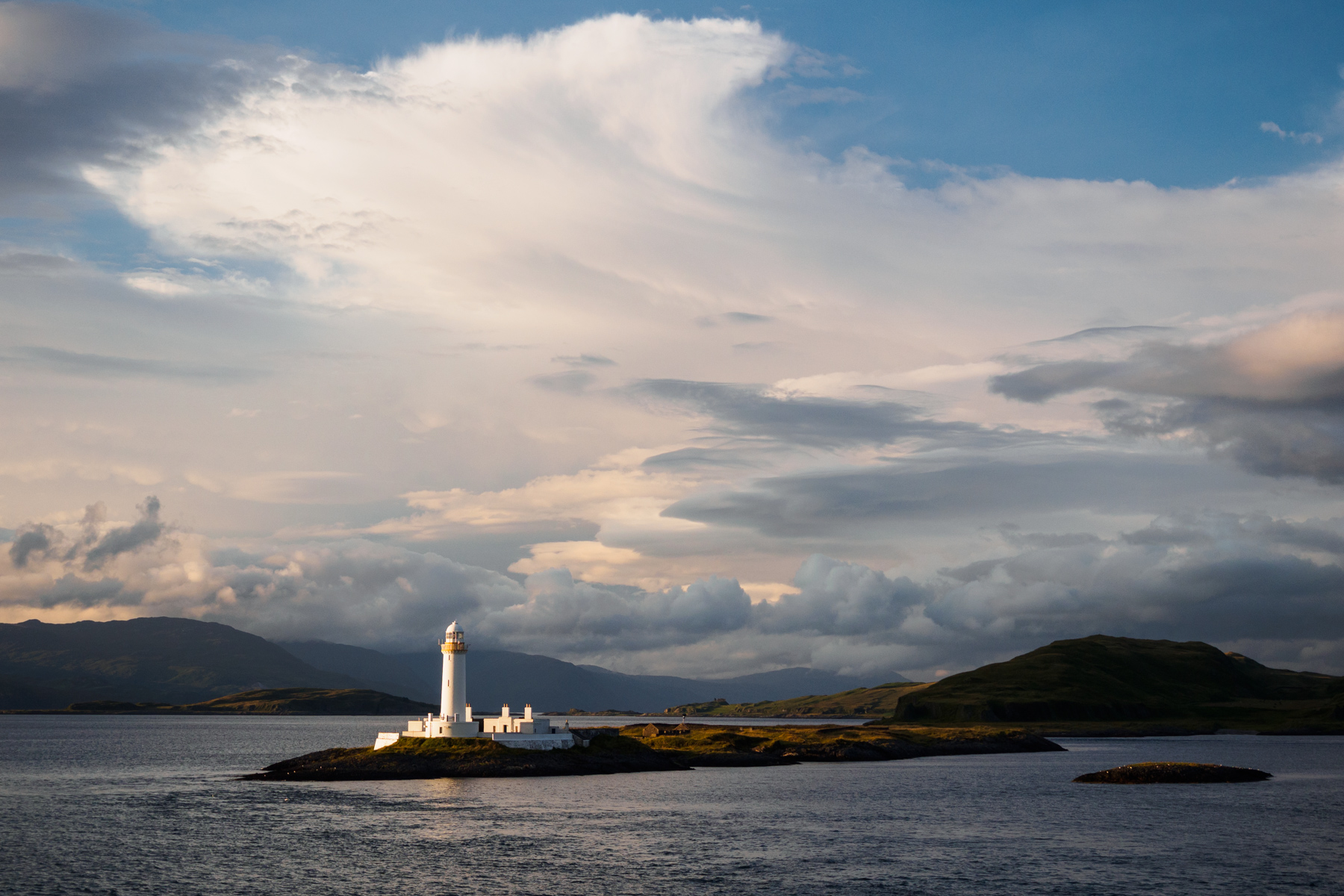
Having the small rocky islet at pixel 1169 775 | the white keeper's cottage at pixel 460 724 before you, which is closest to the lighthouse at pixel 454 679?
the white keeper's cottage at pixel 460 724

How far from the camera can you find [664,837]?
84000 millimetres

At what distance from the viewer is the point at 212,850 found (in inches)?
3132

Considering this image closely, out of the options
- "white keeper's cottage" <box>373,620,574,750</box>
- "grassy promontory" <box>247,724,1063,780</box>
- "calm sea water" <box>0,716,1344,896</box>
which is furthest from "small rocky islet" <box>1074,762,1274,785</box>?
"white keeper's cottage" <box>373,620,574,750</box>

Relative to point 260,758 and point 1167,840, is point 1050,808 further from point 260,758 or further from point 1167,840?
point 260,758

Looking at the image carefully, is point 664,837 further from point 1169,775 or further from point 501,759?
point 1169,775

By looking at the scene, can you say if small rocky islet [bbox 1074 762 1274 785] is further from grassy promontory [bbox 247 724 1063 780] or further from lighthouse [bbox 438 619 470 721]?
lighthouse [bbox 438 619 470 721]

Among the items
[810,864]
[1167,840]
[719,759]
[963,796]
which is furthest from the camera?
[719,759]

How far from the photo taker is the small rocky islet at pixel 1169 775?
142m

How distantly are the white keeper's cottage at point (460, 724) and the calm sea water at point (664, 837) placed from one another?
7.18 m

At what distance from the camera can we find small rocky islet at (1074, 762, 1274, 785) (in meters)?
142

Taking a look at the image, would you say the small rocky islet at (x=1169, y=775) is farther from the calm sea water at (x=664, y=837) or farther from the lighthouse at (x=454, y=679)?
the lighthouse at (x=454, y=679)

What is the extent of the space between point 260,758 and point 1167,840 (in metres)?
152

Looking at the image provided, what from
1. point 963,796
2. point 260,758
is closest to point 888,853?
point 963,796

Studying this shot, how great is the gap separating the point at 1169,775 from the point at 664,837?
9037 centimetres
